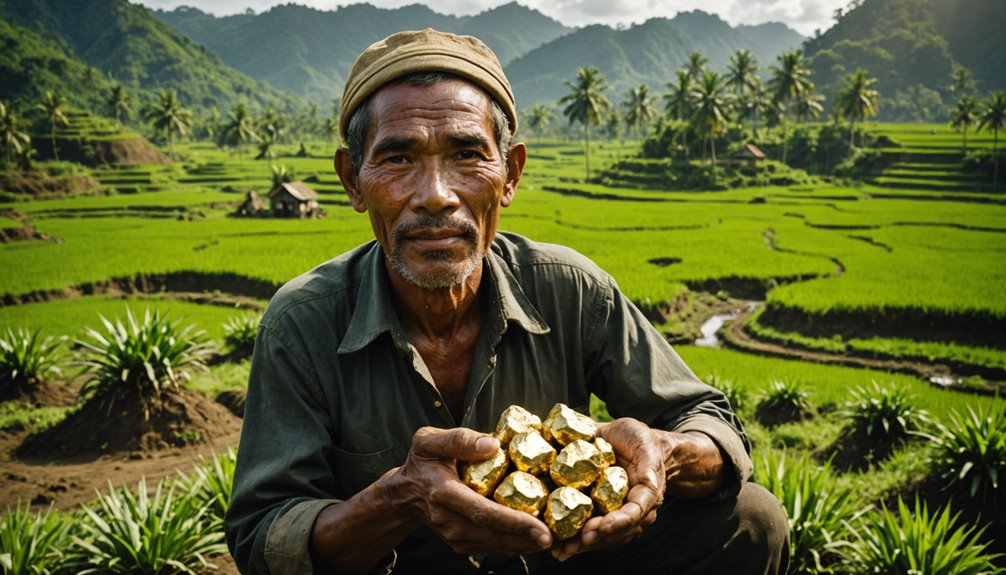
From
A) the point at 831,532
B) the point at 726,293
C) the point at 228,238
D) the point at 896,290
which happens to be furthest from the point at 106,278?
the point at 896,290

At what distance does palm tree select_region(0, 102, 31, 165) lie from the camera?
4375cm

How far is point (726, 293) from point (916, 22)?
14633 centimetres

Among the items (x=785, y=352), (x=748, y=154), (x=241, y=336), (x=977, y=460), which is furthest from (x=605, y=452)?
(x=748, y=154)

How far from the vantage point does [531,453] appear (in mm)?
1690

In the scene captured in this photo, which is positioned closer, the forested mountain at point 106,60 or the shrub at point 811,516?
the shrub at point 811,516

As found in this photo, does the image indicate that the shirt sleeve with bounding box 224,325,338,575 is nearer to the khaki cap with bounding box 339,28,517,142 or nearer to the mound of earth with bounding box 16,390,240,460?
the khaki cap with bounding box 339,28,517,142

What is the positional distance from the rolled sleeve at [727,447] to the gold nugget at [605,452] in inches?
17.7

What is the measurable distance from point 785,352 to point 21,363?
39.7 feet

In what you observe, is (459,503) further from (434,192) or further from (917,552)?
(917,552)

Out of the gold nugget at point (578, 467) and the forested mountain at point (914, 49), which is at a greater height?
the forested mountain at point (914, 49)

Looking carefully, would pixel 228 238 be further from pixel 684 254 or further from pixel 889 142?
pixel 889 142

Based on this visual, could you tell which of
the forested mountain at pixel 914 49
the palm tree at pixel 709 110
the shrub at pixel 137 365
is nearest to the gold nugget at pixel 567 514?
the shrub at pixel 137 365

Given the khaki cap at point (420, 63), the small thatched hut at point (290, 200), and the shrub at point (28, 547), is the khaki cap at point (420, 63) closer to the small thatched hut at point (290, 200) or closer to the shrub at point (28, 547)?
the shrub at point (28, 547)

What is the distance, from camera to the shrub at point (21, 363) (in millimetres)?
7828
